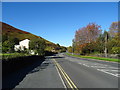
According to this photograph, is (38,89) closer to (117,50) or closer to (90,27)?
(117,50)

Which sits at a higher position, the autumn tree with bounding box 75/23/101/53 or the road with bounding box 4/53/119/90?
the autumn tree with bounding box 75/23/101/53

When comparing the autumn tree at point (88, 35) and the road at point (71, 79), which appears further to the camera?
the autumn tree at point (88, 35)

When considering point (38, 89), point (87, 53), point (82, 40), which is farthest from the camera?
point (87, 53)

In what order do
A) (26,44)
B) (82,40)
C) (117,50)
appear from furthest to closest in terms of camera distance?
(26,44) < (82,40) < (117,50)

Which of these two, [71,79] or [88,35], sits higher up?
[88,35]

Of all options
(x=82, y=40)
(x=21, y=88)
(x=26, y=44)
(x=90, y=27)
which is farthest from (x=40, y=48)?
(x=21, y=88)

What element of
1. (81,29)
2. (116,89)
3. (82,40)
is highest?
(81,29)

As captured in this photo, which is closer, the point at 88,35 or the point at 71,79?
the point at 71,79

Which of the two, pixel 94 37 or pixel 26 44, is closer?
pixel 94 37

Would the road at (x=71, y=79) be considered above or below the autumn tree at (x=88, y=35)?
below

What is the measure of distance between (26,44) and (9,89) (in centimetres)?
8540

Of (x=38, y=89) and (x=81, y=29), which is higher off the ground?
(x=81, y=29)

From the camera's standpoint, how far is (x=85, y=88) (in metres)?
7.52

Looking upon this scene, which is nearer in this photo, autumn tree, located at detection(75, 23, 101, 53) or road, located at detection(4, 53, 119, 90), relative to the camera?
road, located at detection(4, 53, 119, 90)
